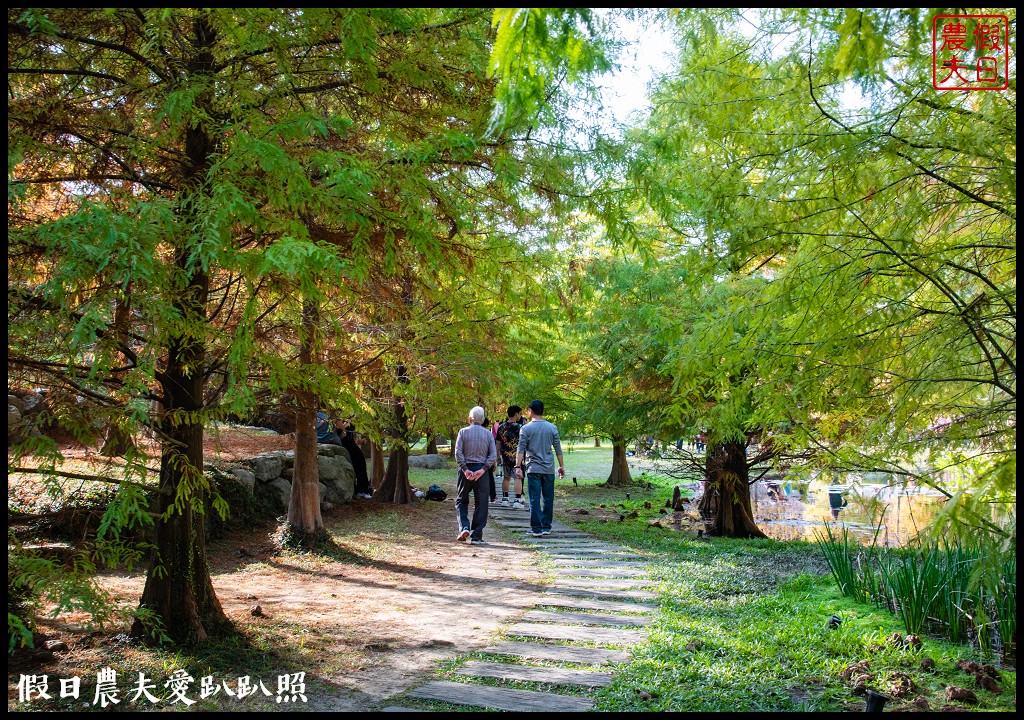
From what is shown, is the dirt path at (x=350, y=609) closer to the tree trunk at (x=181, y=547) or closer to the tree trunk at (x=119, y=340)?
the tree trunk at (x=181, y=547)

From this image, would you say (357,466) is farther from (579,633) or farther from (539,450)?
(579,633)

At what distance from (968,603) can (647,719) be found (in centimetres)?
276

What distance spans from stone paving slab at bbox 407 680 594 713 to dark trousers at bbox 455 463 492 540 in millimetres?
4880

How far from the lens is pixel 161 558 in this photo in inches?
195

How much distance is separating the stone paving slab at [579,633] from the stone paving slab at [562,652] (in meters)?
0.19

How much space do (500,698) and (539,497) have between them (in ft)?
19.1

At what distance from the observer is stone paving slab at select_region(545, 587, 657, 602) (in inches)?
245

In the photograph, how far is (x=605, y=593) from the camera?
6.43 metres

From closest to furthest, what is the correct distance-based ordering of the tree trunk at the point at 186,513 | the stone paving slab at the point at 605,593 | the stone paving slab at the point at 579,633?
the tree trunk at the point at 186,513 < the stone paving slab at the point at 579,633 < the stone paving slab at the point at 605,593

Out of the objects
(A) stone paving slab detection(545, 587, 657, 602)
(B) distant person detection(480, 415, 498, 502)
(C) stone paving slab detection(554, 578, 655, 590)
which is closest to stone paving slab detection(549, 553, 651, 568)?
(C) stone paving slab detection(554, 578, 655, 590)

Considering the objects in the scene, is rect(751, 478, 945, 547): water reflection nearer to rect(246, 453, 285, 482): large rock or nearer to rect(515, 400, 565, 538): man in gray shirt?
rect(515, 400, 565, 538): man in gray shirt

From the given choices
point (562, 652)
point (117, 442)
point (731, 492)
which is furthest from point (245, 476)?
point (731, 492)

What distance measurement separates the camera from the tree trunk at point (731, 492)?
10.2 m

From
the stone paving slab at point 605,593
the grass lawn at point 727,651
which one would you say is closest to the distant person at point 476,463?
the grass lawn at point 727,651
